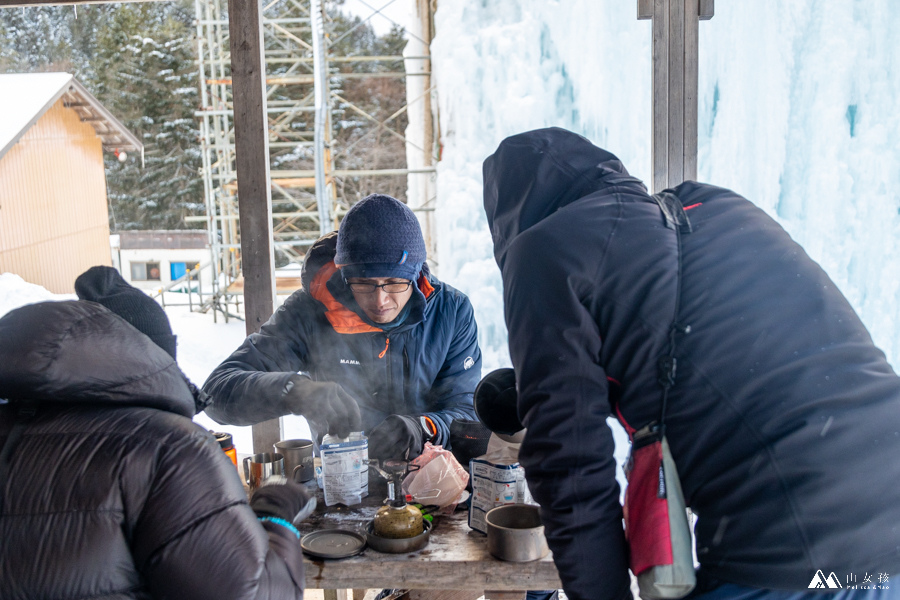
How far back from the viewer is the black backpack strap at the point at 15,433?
0.87m

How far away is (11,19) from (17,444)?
15376 millimetres

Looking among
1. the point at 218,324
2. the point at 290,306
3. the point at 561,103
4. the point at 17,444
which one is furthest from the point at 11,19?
the point at 17,444

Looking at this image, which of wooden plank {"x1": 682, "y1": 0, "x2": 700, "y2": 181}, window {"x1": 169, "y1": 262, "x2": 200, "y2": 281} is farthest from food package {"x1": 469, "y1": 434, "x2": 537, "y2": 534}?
window {"x1": 169, "y1": 262, "x2": 200, "y2": 281}

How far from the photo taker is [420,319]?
2.11 meters

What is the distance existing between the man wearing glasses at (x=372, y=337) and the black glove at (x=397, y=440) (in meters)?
0.08

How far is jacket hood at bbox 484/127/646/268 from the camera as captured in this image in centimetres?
115

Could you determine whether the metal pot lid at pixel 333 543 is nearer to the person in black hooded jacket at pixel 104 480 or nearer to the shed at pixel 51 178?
the person in black hooded jacket at pixel 104 480

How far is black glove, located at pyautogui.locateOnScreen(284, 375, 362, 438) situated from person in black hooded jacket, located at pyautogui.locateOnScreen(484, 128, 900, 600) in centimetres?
63

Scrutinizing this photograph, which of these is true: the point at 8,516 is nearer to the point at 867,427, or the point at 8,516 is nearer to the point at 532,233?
the point at 532,233

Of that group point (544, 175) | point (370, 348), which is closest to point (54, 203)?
point (370, 348)

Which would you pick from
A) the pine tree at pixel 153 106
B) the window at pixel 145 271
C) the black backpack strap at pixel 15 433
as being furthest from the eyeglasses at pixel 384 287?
the pine tree at pixel 153 106

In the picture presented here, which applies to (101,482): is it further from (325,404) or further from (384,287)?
(384,287)

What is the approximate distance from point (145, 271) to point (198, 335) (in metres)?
3.81

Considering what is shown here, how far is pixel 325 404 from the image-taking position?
1645mm
